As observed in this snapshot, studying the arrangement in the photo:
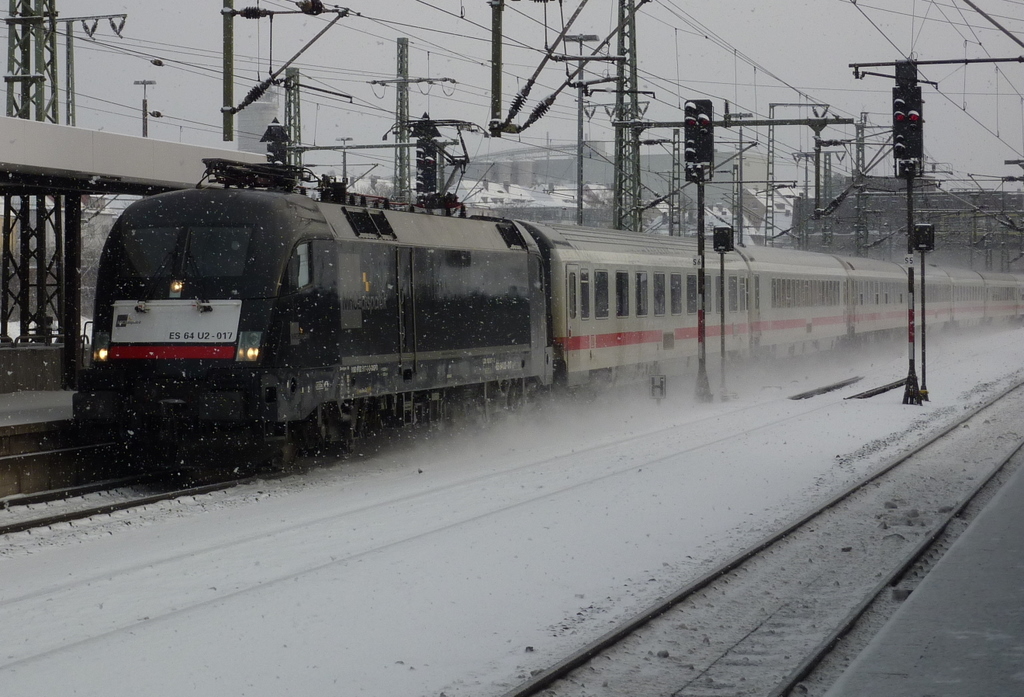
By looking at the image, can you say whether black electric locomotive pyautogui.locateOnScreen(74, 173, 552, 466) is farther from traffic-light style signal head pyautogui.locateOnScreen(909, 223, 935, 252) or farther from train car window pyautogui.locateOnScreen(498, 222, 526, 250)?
traffic-light style signal head pyautogui.locateOnScreen(909, 223, 935, 252)

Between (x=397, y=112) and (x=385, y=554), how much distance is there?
28.5 metres

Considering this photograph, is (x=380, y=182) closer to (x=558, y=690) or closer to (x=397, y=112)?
(x=397, y=112)

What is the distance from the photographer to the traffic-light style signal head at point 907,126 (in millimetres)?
21031

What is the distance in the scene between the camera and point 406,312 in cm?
1445

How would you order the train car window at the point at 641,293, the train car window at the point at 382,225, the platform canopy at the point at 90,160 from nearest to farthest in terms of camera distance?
the train car window at the point at 382,225 < the platform canopy at the point at 90,160 < the train car window at the point at 641,293

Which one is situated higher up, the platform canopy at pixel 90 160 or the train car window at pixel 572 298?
the platform canopy at pixel 90 160

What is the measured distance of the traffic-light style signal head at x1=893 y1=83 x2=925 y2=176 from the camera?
21.0m

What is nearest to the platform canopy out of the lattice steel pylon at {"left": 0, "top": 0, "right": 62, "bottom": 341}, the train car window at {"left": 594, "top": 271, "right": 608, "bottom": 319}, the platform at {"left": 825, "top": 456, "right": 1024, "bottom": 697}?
the lattice steel pylon at {"left": 0, "top": 0, "right": 62, "bottom": 341}

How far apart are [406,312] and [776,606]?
734 centimetres

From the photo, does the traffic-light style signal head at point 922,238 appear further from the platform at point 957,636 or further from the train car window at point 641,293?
the platform at point 957,636

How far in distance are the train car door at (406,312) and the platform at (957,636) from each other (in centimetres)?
714

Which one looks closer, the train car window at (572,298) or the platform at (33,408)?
the platform at (33,408)

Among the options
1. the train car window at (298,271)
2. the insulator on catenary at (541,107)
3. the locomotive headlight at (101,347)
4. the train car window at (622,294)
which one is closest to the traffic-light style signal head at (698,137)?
the train car window at (622,294)

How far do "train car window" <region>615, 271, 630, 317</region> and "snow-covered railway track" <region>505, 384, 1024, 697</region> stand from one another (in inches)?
316
